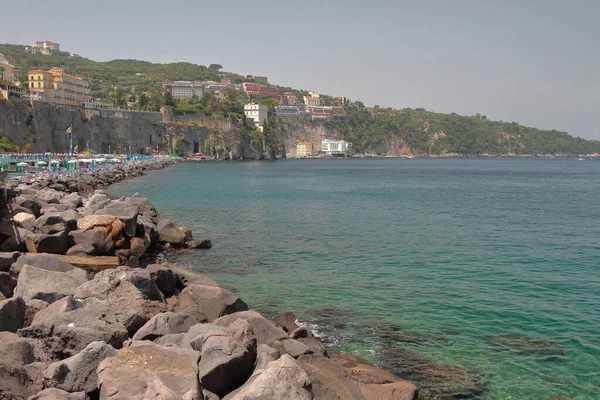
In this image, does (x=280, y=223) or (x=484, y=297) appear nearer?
(x=484, y=297)

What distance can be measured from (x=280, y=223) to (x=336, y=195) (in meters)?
18.4

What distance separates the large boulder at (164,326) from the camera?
7.85m

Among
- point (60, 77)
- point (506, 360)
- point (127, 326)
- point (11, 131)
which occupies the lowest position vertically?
point (506, 360)

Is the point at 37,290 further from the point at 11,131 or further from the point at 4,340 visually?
the point at 11,131

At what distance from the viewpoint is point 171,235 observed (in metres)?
19.6

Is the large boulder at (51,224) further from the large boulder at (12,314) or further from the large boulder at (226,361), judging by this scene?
the large boulder at (226,361)

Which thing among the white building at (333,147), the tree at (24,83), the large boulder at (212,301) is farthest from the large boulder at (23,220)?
the white building at (333,147)

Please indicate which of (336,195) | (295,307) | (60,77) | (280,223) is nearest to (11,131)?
(60,77)

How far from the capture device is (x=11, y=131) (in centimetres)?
7281

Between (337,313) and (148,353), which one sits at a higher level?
(148,353)

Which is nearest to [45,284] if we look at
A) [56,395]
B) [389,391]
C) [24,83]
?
[56,395]

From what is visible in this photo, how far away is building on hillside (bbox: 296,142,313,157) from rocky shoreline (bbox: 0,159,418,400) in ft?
553

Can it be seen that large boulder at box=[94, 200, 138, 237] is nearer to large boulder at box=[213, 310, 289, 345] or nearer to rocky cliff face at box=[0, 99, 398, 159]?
large boulder at box=[213, 310, 289, 345]

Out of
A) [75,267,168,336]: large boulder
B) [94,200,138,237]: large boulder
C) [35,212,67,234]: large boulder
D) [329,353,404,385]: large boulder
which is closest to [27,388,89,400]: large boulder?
[75,267,168,336]: large boulder
